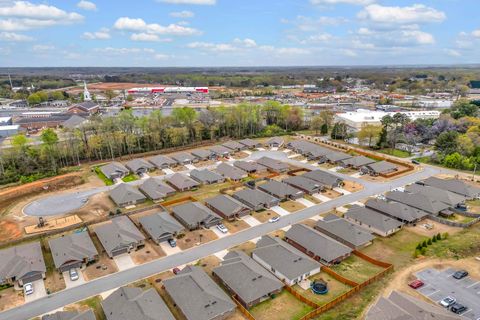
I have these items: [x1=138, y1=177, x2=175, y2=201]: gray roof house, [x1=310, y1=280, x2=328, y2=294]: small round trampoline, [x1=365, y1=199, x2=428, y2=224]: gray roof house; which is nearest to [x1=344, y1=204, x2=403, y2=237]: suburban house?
[x1=365, y1=199, x2=428, y2=224]: gray roof house

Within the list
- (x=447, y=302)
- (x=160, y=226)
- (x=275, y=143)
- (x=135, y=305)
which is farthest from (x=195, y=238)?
(x=275, y=143)

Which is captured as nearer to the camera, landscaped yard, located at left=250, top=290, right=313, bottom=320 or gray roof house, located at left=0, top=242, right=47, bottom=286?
landscaped yard, located at left=250, top=290, right=313, bottom=320

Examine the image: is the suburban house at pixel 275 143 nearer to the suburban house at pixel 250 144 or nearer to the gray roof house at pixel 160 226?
the suburban house at pixel 250 144

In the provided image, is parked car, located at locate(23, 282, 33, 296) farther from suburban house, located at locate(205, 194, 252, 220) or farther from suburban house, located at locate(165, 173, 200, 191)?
suburban house, located at locate(165, 173, 200, 191)

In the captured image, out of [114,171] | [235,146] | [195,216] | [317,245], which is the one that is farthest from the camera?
[235,146]

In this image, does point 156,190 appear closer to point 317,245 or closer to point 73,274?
point 73,274
